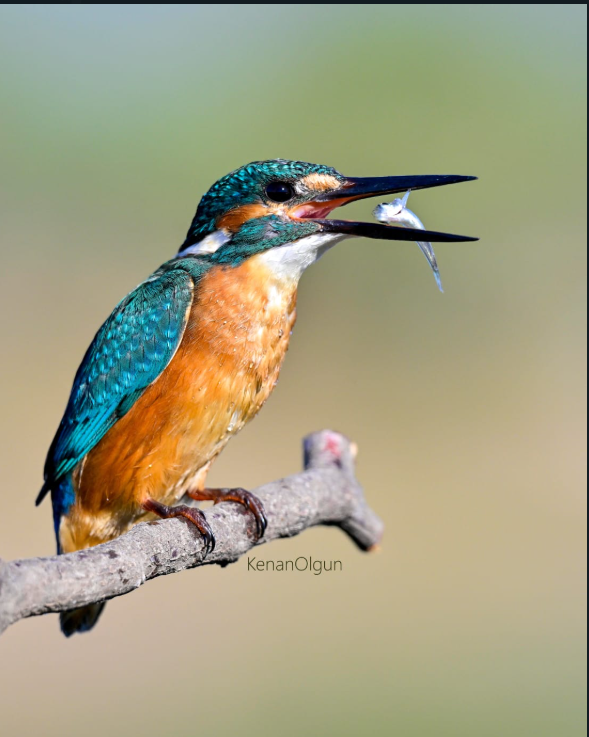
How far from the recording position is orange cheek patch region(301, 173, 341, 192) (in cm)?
208

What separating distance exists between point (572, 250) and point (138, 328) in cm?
608

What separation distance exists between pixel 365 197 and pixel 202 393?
2.04ft

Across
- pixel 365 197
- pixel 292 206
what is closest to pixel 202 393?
pixel 292 206

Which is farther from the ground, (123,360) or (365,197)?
(365,197)

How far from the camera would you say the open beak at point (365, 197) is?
6.61 feet

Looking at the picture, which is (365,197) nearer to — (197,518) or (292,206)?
(292,206)

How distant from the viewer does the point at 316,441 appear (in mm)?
2752

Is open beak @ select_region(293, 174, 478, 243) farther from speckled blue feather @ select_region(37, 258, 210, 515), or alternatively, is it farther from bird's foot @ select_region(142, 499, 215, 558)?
bird's foot @ select_region(142, 499, 215, 558)

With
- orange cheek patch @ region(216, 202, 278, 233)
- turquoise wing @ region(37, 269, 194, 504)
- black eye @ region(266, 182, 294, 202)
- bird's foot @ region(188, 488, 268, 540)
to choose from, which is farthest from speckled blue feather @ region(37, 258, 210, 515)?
bird's foot @ region(188, 488, 268, 540)

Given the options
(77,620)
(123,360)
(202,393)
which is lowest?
(77,620)

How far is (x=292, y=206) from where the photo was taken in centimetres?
210

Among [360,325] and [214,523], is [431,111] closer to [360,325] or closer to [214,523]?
[360,325]

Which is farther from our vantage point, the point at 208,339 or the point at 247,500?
the point at 247,500

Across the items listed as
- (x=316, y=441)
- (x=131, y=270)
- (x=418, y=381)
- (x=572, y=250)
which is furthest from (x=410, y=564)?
(x=572, y=250)
